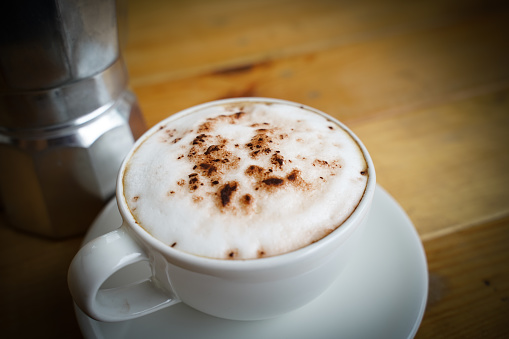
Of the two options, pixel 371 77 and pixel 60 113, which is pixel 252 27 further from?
pixel 60 113

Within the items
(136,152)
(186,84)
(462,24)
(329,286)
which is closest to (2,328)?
(136,152)

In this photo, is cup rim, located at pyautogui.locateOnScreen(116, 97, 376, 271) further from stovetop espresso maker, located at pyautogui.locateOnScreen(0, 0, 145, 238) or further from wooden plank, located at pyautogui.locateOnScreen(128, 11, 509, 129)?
wooden plank, located at pyautogui.locateOnScreen(128, 11, 509, 129)

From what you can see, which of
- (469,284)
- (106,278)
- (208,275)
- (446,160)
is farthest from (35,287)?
(446,160)

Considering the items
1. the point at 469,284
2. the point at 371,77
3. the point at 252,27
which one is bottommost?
the point at 469,284

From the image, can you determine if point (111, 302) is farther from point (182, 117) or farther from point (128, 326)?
point (182, 117)

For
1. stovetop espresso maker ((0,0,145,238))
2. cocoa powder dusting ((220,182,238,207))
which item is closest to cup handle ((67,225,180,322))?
cocoa powder dusting ((220,182,238,207))

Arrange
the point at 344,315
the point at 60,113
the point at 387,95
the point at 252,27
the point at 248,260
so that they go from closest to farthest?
1. the point at 248,260
2. the point at 344,315
3. the point at 60,113
4. the point at 387,95
5. the point at 252,27

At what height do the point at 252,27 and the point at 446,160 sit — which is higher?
the point at 252,27
